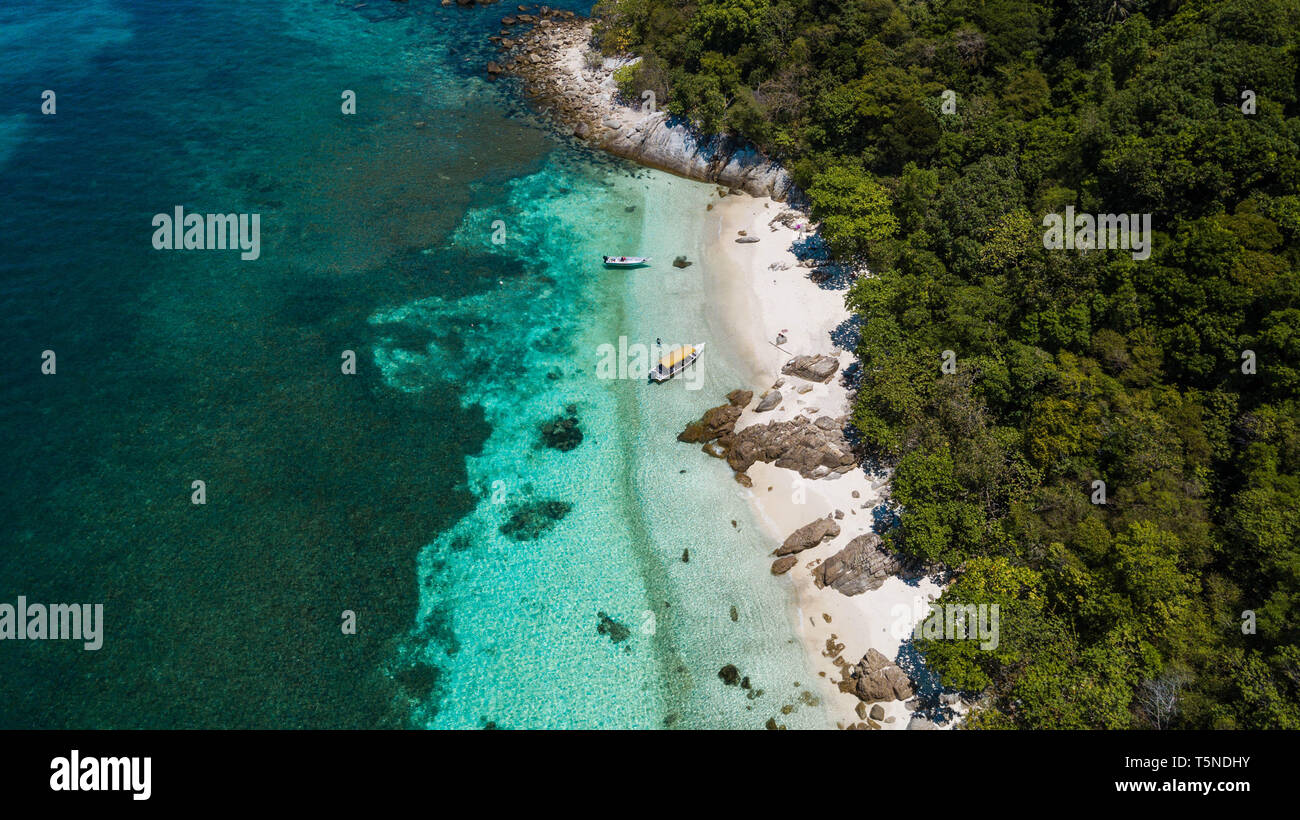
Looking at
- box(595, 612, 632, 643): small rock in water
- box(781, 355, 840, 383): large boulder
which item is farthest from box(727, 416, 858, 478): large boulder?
box(595, 612, 632, 643): small rock in water

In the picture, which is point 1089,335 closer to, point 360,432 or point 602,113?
point 360,432

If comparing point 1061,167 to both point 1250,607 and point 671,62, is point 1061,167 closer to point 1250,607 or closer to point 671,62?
point 1250,607

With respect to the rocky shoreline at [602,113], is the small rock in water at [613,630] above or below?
below

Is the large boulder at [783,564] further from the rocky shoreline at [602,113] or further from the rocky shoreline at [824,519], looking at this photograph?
the rocky shoreline at [602,113]

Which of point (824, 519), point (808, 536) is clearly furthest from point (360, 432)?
point (824, 519)

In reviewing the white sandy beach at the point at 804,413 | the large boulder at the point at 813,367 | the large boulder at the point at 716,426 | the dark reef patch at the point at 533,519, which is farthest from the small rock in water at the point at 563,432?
the large boulder at the point at 813,367
